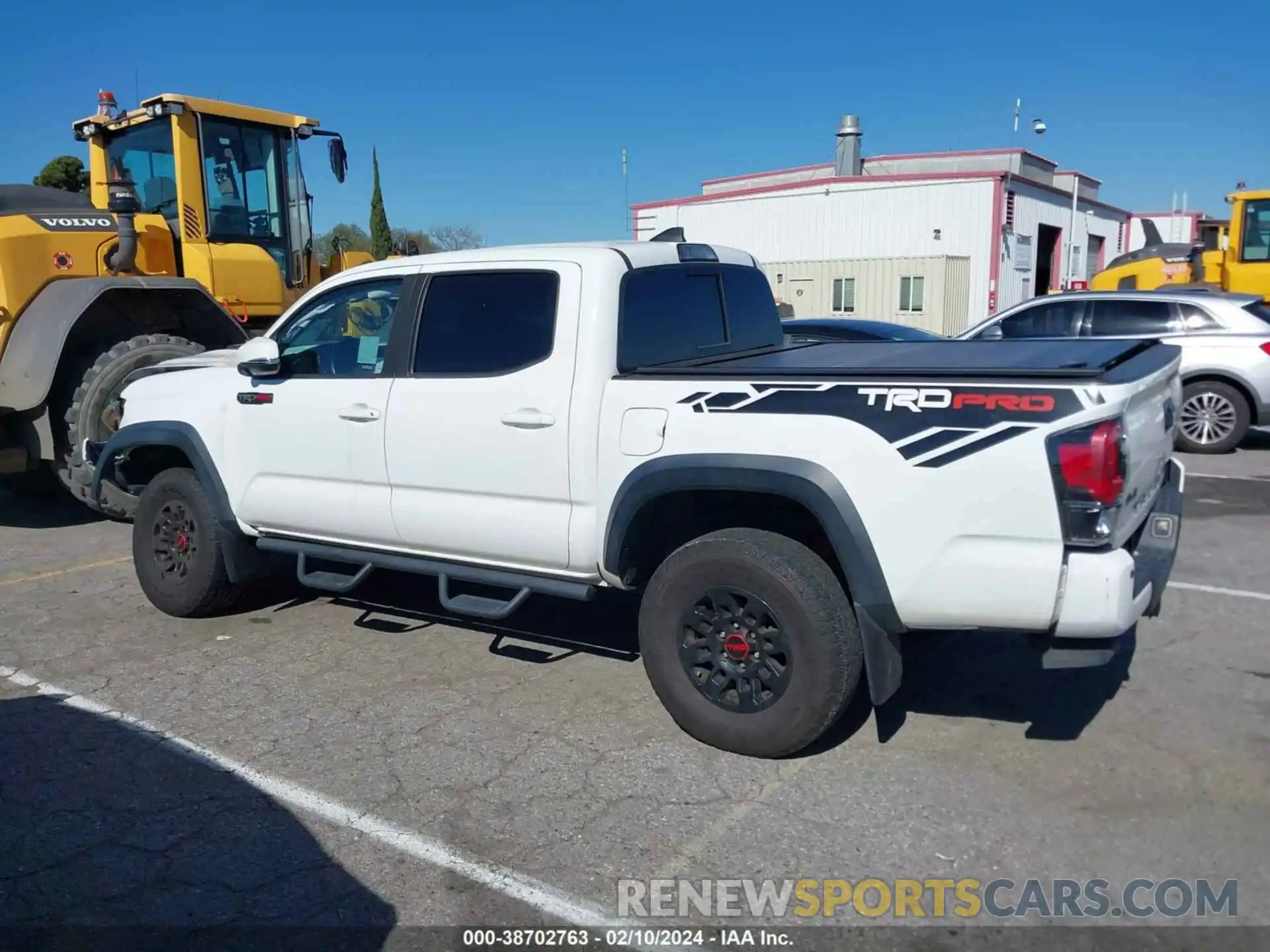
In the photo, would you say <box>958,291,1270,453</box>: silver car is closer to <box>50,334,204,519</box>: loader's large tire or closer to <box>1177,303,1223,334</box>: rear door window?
<box>1177,303,1223,334</box>: rear door window

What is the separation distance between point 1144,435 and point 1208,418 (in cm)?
839

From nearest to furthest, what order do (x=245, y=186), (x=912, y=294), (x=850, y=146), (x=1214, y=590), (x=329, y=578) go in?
(x=329, y=578)
(x=1214, y=590)
(x=245, y=186)
(x=912, y=294)
(x=850, y=146)

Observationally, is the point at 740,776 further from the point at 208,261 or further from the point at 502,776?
the point at 208,261

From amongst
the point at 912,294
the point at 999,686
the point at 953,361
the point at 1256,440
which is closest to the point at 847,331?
the point at 1256,440

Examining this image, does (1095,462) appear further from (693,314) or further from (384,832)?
(384,832)

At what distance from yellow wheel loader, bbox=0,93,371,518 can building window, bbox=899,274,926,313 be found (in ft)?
69.9

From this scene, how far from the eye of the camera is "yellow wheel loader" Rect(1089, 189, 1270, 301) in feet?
48.1

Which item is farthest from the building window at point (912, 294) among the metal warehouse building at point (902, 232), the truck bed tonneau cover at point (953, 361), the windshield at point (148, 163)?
the truck bed tonneau cover at point (953, 361)

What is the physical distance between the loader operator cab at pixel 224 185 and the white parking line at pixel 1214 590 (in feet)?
23.6

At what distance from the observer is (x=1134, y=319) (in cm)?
1108

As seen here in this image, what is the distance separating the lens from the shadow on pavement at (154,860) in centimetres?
314

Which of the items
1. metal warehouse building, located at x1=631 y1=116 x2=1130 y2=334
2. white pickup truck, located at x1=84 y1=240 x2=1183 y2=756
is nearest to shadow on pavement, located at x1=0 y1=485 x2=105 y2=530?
white pickup truck, located at x1=84 y1=240 x2=1183 y2=756

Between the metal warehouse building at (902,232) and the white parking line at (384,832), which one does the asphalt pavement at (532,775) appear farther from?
the metal warehouse building at (902,232)

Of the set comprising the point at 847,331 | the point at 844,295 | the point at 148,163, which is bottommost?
the point at 847,331
